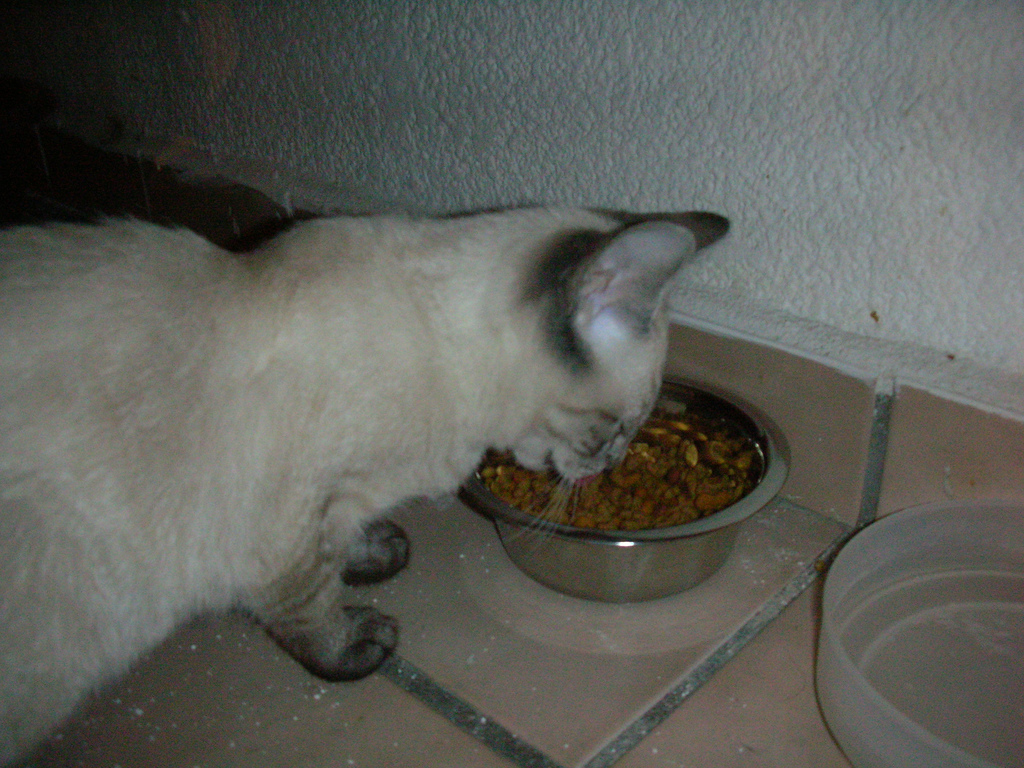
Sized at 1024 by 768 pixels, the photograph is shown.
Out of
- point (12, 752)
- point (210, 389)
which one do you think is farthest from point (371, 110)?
point (12, 752)

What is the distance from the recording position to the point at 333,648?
111 cm

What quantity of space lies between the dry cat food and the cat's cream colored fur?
16cm

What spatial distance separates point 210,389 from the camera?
3.18 feet

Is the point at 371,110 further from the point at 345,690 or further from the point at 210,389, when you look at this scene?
the point at 345,690

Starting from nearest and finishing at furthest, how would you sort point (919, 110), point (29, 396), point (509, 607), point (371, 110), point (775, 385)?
point (29, 396) < point (919, 110) < point (509, 607) < point (775, 385) < point (371, 110)

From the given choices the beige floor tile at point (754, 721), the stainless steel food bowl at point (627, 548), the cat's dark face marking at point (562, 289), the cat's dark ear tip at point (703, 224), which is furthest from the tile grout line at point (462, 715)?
the cat's dark ear tip at point (703, 224)

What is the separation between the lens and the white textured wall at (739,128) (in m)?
1.04

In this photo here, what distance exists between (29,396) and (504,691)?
660 millimetres

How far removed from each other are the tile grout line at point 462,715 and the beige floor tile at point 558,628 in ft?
0.04

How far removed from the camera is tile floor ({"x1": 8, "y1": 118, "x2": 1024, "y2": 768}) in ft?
3.28

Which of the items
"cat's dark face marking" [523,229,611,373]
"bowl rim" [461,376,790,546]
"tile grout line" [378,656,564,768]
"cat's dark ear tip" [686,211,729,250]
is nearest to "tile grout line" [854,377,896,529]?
"bowl rim" [461,376,790,546]

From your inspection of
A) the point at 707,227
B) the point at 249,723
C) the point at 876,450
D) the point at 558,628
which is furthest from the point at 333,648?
the point at 876,450

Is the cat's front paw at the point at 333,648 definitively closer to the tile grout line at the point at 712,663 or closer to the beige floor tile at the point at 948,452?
the tile grout line at the point at 712,663

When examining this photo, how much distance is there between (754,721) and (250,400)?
2.37 feet
